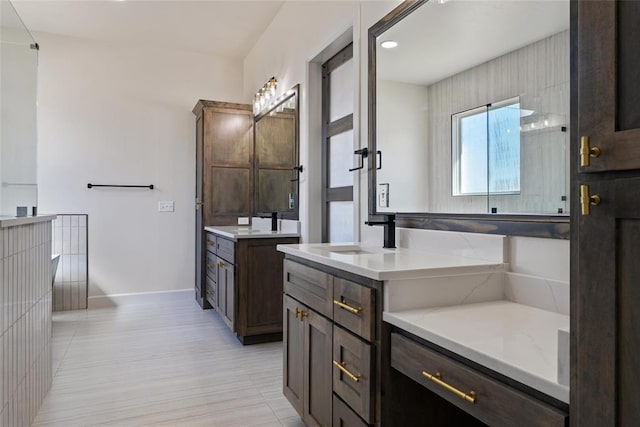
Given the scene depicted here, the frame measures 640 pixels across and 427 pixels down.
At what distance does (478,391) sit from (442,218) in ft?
3.33

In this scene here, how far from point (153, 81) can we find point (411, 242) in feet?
12.4

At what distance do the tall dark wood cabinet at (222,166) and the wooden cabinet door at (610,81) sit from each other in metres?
3.90

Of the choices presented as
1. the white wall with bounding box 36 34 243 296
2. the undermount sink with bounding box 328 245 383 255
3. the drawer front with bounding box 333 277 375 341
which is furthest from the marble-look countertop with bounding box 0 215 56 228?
the white wall with bounding box 36 34 243 296

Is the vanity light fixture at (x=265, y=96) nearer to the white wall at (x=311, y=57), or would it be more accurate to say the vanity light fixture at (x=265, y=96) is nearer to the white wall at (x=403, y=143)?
the white wall at (x=311, y=57)

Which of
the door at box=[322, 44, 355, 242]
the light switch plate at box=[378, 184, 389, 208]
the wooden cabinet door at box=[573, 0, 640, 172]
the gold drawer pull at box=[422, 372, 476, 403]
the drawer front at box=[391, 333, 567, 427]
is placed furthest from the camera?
the door at box=[322, 44, 355, 242]

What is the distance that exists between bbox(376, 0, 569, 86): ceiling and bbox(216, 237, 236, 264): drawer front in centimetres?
172

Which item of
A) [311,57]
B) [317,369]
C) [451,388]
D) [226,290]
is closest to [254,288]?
[226,290]

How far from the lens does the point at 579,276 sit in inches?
27.3

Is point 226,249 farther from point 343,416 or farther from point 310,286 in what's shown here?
point 343,416

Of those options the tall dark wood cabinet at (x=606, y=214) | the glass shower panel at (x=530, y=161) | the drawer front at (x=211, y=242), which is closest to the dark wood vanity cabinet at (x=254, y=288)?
the drawer front at (x=211, y=242)

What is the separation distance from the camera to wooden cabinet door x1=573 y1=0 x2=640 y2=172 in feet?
2.02

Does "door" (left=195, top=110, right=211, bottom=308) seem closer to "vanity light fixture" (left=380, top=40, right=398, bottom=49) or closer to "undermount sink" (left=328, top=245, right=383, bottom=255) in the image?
"undermount sink" (left=328, top=245, right=383, bottom=255)

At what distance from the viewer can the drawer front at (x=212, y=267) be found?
3775mm

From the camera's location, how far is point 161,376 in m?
2.60
